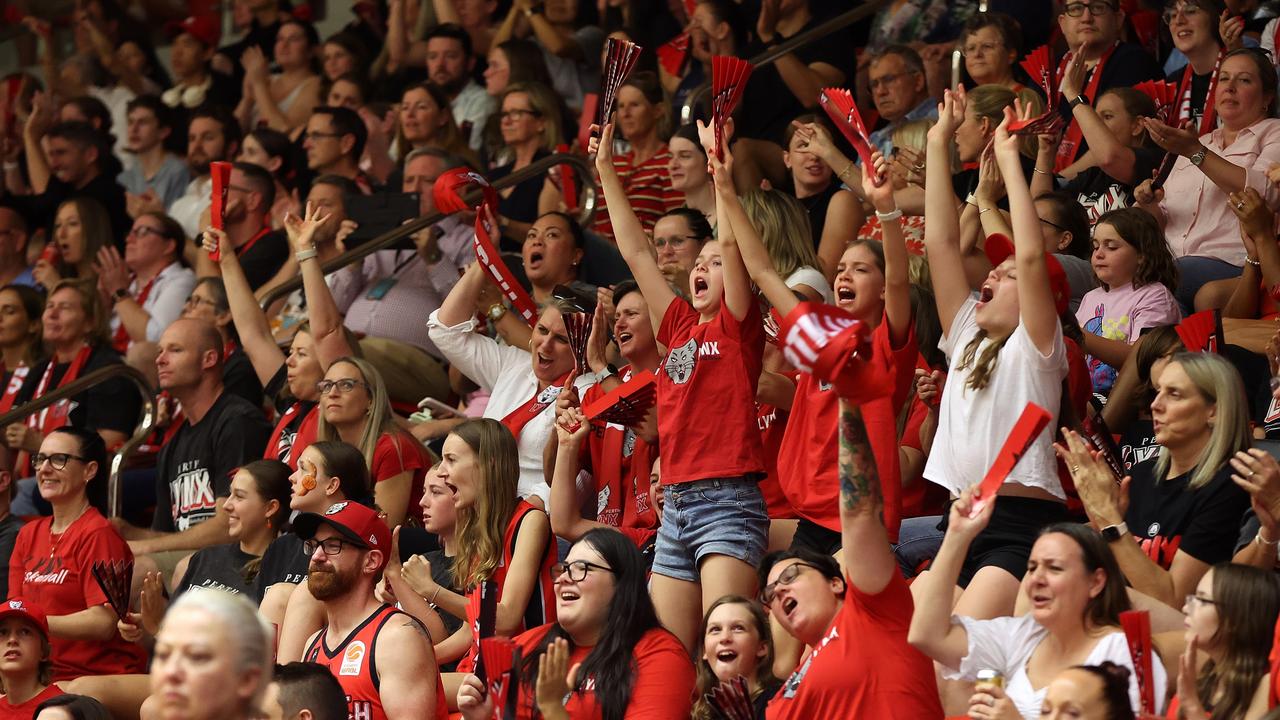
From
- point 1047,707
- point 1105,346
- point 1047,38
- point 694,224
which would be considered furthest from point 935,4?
point 1047,707

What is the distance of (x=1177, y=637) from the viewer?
4.48 metres

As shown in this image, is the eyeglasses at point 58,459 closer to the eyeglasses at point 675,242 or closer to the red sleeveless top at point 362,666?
the red sleeveless top at point 362,666

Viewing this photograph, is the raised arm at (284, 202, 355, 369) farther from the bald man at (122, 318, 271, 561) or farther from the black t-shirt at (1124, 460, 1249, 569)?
the black t-shirt at (1124, 460, 1249, 569)

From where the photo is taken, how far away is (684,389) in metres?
5.54

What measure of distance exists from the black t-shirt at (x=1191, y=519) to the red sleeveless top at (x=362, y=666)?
79.9 inches

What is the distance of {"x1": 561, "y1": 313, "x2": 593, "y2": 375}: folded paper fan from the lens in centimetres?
649

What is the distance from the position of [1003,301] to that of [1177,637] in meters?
Answer: 1.11

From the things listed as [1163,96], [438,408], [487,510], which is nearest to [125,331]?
[438,408]

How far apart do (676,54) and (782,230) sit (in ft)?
11.4

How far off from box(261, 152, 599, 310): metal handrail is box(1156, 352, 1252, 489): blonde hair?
3.95m

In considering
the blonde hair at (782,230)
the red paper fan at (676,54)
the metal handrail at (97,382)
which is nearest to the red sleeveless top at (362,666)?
the blonde hair at (782,230)

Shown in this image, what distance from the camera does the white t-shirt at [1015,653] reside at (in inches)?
164

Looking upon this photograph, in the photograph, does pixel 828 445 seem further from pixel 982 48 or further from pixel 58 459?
pixel 58 459

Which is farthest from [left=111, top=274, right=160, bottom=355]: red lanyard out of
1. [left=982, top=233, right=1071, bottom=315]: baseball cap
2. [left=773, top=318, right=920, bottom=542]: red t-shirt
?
[left=982, top=233, right=1071, bottom=315]: baseball cap
